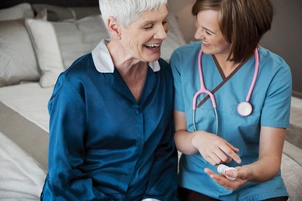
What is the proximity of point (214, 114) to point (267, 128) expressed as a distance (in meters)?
0.16

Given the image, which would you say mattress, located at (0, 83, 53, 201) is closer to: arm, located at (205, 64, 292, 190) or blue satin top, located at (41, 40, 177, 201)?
blue satin top, located at (41, 40, 177, 201)

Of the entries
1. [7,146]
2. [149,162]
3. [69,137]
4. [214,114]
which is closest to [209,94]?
[214,114]

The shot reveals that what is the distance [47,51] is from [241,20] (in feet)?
5.11

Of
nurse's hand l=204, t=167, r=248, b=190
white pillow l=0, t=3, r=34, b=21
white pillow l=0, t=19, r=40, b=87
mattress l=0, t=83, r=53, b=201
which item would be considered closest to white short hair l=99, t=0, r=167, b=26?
nurse's hand l=204, t=167, r=248, b=190

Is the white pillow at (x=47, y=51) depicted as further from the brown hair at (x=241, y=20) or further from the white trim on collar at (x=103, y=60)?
the brown hair at (x=241, y=20)

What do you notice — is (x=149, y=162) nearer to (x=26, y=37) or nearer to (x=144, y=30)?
(x=144, y=30)

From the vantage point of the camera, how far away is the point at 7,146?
172 cm

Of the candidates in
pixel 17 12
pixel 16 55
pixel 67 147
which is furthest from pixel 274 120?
pixel 17 12

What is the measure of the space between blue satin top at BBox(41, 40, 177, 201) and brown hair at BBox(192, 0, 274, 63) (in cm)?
25

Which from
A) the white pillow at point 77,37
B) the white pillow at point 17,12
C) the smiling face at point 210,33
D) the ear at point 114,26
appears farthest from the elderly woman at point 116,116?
the white pillow at point 17,12

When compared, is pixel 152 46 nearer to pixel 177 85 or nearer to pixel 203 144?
pixel 177 85

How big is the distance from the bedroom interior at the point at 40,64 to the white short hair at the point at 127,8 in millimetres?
673

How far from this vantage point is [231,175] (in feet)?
3.45

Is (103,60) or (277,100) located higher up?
(103,60)
